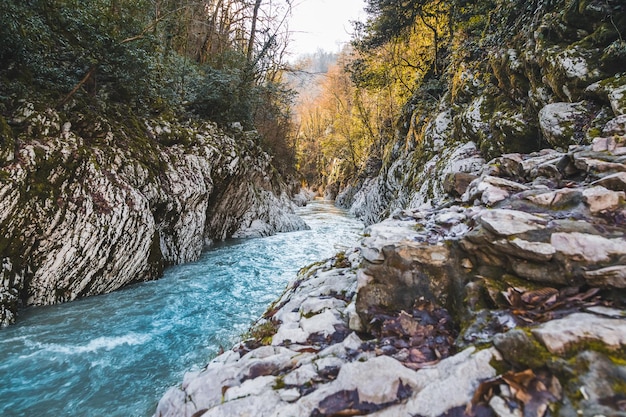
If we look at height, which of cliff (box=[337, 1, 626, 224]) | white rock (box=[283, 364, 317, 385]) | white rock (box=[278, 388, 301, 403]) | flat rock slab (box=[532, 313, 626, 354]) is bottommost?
white rock (box=[278, 388, 301, 403])

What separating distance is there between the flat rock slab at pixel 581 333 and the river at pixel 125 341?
12.1 feet

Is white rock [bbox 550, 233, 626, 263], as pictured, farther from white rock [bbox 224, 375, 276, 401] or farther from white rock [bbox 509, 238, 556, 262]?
white rock [bbox 224, 375, 276, 401]

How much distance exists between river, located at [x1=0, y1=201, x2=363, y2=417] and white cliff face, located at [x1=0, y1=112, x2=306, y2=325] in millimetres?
427

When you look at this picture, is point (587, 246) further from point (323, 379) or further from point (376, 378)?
point (323, 379)

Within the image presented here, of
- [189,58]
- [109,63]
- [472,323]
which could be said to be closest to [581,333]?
[472,323]

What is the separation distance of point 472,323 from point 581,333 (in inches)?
26.6

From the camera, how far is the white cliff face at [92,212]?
5.07m

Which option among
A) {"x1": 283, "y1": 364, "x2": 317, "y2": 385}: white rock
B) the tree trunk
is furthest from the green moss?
the tree trunk

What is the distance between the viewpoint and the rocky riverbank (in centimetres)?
158

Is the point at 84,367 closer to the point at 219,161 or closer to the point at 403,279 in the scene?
the point at 403,279

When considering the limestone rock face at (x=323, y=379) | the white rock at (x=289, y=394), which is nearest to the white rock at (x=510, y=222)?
the limestone rock face at (x=323, y=379)

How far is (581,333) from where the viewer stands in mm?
1652

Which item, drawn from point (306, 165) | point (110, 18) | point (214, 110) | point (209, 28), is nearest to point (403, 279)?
point (110, 18)

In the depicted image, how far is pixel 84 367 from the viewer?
3.94 metres
